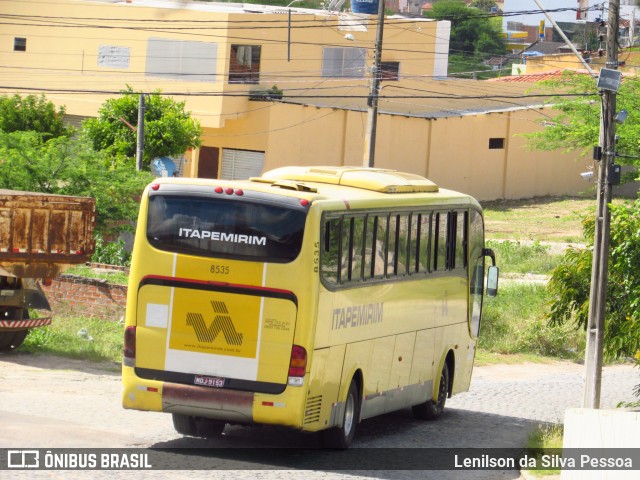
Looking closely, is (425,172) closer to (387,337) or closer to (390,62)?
(390,62)

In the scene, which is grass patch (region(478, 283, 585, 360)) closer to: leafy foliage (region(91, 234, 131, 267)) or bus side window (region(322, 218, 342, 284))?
leafy foliage (region(91, 234, 131, 267))

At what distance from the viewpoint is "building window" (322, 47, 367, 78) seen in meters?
52.3

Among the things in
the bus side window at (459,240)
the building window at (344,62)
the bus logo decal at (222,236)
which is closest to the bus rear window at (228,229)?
the bus logo decal at (222,236)

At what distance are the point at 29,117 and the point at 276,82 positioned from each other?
1070cm

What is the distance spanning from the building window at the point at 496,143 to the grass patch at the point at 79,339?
116 feet

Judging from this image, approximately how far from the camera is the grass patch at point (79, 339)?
20.6 m

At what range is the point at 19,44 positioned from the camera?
52.5m

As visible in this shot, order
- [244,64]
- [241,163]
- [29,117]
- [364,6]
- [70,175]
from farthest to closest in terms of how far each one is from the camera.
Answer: [364,6], [241,163], [244,64], [29,117], [70,175]

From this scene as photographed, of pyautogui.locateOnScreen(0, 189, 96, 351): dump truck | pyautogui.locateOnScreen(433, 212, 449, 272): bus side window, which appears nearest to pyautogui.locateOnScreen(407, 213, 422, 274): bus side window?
pyautogui.locateOnScreen(433, 212, 449, 272): bus side window

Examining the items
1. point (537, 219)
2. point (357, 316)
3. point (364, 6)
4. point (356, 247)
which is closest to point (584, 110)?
point (537, 219)

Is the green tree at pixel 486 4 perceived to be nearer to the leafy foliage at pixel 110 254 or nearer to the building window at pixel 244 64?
the building window at pixel 244 64

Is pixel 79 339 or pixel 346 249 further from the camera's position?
pixel 79 339

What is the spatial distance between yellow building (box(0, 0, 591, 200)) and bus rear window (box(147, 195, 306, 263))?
3176cm

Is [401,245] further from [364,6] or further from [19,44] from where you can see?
[364,6]
